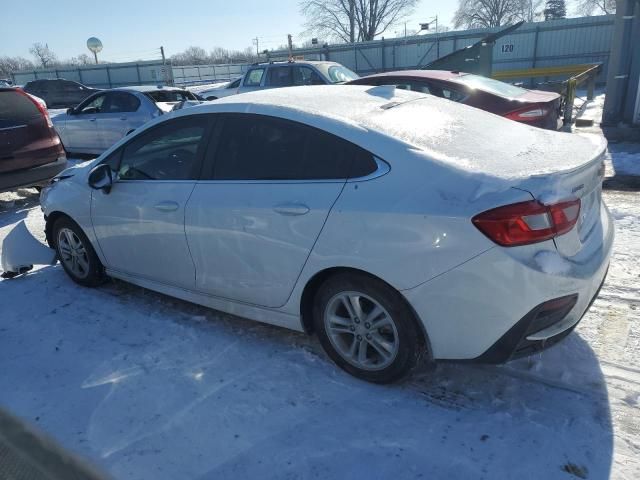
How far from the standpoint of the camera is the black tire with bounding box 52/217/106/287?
427 centimetres

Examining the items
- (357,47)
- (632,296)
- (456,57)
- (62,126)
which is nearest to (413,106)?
(632,296)

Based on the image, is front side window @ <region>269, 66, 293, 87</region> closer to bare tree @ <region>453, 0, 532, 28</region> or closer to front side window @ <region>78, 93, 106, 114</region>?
front side window @ <region>78, 93, 106, 114</region>

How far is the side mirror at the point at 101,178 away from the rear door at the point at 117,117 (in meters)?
6.50

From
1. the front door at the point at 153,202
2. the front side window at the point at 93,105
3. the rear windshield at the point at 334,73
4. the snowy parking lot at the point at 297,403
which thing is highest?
the rear windshield at the point at 334,73

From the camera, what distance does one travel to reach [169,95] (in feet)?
35.5

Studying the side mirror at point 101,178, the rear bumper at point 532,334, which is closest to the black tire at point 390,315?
the rear bumper at point 532,334

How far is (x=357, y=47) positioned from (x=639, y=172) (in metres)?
22.9

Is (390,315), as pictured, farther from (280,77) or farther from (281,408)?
(280,77)

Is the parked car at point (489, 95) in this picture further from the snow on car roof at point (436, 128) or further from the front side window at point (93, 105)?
the front side window at point (93, 105)

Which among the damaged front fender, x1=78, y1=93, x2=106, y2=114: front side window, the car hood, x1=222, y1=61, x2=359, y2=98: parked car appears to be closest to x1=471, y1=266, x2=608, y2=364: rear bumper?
the damaged front fender

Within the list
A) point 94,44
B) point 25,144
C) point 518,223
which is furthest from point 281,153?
point 94,44

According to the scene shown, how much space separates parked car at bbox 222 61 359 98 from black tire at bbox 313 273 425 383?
9055 mm

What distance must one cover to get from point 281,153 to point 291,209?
0.40 meters

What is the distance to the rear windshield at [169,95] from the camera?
10492 millimetres
